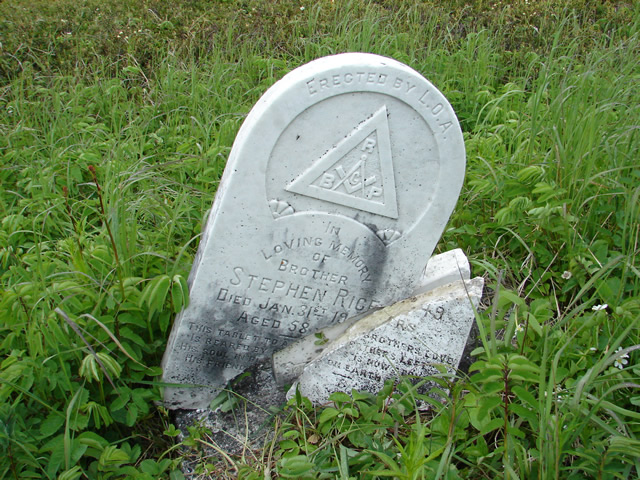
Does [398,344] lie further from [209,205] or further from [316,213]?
[209,205]

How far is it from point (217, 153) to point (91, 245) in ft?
2.96

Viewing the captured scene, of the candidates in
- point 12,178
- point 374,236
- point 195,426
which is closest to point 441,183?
point 374,236

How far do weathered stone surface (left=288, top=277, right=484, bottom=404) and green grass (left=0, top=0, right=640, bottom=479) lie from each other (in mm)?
90

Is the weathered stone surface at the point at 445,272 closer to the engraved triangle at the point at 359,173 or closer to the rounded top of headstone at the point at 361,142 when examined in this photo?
the rounded top of headstone at the point at 361,142

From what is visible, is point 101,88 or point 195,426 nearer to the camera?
point 195,426

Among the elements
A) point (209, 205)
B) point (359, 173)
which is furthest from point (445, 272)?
point (209, 205)

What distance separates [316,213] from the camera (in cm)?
195

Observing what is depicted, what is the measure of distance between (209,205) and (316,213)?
1.01 meters

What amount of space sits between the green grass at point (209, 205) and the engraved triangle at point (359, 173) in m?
0.51

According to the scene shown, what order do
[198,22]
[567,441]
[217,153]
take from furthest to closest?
[198,22], [217,153], [567,441]

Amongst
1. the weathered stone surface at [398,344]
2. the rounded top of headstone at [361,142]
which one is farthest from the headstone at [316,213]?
the weathered stone surface at [398,344]

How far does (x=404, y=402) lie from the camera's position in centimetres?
199

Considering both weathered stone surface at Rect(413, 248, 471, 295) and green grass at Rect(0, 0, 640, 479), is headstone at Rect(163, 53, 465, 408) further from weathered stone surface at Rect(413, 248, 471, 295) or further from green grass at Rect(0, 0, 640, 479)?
green grass at Rect(0, 0, 640, 479)

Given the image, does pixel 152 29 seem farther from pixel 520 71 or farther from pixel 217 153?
pixel 520 71
